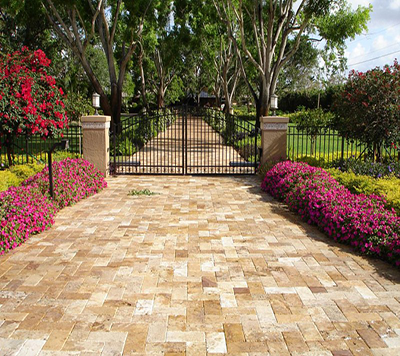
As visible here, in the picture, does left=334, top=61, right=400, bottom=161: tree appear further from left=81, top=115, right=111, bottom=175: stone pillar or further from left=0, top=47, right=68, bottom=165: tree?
left=0, top=47, right=68, bottom=165: tree

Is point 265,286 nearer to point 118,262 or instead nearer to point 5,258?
point 118,262

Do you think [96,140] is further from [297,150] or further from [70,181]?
[297,150]

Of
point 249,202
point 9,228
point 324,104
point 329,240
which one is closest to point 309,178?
point 249,202

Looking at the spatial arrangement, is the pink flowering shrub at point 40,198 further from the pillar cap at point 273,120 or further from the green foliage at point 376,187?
the green foliage at point 376,187

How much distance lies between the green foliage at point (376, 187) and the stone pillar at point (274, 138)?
2.62 meters

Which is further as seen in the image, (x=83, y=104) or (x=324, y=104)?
(x=324, y=104)

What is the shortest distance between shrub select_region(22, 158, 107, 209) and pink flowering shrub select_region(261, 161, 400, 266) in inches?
159

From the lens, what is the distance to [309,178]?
8781 mm

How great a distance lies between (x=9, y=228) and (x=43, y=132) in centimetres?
535

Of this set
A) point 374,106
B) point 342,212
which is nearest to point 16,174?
point 342,212

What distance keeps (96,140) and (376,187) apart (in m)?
6.99

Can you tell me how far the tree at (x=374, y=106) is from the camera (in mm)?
10500

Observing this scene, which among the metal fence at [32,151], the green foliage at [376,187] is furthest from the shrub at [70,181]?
the green foliage at [376,187]

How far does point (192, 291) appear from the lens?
15.9 feet
